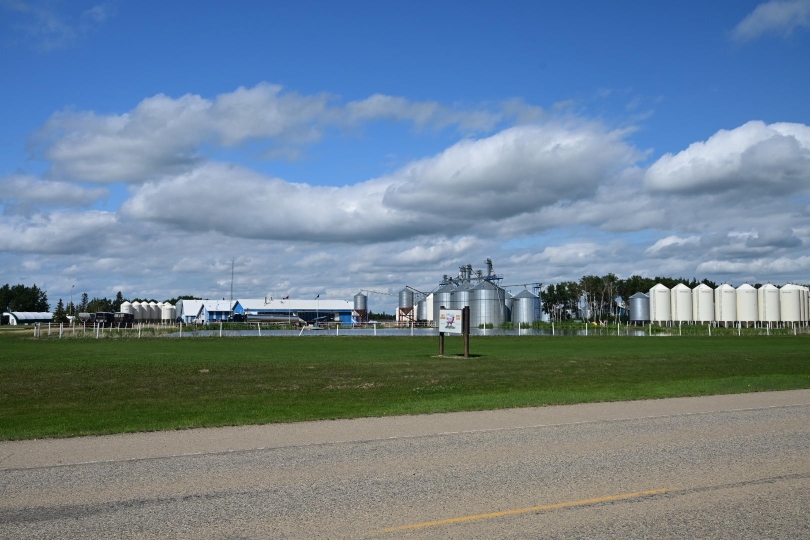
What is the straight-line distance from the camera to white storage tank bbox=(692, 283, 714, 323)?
342 feet

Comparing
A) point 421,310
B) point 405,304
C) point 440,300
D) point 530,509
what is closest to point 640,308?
point 440,300

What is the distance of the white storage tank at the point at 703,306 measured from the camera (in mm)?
104375

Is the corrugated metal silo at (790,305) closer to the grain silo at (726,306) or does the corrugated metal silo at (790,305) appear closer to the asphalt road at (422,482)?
the grain silo at (726,306)

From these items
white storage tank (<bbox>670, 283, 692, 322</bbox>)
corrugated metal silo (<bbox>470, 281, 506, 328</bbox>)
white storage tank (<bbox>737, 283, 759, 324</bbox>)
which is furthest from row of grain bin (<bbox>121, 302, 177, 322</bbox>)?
white storage tank (<bbox>737, 283, 759, 324</bbox>)

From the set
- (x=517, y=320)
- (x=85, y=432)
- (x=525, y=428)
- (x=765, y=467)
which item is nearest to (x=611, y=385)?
(x=525, y=428)

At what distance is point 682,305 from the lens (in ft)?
348

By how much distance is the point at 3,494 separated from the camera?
28.3 feet

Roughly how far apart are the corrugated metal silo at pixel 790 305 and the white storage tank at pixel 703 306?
29.7ft

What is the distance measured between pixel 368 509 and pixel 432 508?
2.24 ft

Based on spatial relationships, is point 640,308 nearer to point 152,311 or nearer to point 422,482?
point 422,482

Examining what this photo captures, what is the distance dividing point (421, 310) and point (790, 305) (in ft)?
195

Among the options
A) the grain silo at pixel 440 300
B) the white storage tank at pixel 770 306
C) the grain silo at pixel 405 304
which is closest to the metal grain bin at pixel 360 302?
the grain silo at pixel 405 304

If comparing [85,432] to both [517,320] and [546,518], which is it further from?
[517,320]

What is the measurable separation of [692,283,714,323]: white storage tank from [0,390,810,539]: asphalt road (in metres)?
97.9
